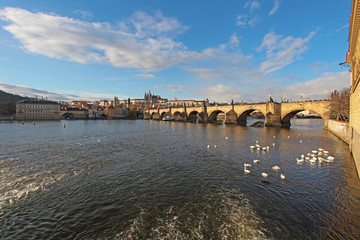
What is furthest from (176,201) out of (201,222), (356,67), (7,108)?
(7,108)

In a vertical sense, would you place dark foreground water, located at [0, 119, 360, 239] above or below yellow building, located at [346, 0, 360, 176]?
below

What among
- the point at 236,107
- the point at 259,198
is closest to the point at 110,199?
the point at 259,198

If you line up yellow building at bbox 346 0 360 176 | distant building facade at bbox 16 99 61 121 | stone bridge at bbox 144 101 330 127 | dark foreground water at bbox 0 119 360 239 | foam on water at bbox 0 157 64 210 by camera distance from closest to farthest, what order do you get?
dark foreground water at bbox 0 119 360 239 < foam on water at bbox 0 157 64 210 < yellow building at bbox 346 0 360 176 < stone bridge at bbox 144 101 330 127 < distant building facade at bbox 16 99 61 121

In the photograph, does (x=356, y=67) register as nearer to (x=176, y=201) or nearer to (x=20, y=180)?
(x=176, y=201)

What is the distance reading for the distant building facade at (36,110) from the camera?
10112cm

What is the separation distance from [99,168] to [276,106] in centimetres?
5188

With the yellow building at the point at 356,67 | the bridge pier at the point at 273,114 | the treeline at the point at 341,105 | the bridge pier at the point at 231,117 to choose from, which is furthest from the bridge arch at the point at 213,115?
the yellow building at the point at 356,67

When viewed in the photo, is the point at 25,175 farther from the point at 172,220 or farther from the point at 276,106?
the point at 276,106

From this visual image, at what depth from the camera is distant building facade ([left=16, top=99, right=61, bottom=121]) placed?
10112 centimetres

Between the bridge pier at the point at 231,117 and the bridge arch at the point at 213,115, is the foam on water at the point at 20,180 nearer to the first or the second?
the bridge pier at the point at 231,117

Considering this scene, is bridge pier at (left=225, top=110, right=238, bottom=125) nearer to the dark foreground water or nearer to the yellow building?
the yellow building

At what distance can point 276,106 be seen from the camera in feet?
168

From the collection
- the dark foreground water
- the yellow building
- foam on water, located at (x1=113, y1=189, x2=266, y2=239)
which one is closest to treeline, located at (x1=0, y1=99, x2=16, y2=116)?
the dark foreground water

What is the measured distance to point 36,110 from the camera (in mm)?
105000
